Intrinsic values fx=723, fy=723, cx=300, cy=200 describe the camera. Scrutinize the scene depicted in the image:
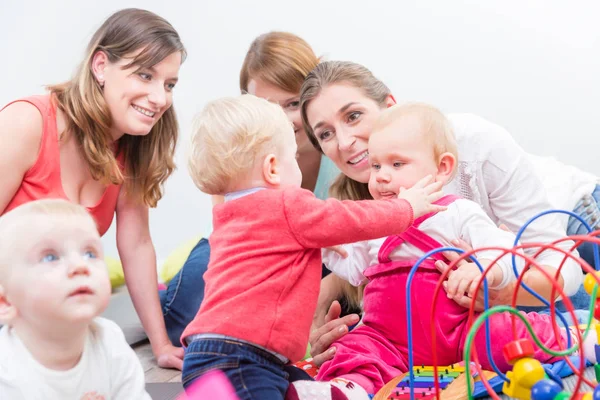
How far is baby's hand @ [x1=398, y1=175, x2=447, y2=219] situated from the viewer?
1.17 meters

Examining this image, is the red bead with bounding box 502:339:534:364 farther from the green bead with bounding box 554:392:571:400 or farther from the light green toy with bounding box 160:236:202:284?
the light green toy with bounding box 160:236:202:284

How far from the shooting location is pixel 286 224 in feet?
3.58

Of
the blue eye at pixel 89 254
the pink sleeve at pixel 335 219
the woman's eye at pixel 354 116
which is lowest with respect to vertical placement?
the pink sleeve at pixel 335 219

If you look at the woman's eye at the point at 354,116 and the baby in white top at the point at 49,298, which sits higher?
the woman's eye at the point at 354,116

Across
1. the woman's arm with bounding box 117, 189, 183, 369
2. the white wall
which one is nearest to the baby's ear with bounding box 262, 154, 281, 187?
the woman's arm with bounding box 117, 189, 183, 369

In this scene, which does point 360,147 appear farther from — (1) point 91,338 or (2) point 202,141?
(1) point 91,338

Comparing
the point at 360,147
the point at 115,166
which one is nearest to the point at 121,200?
the point at 115,166

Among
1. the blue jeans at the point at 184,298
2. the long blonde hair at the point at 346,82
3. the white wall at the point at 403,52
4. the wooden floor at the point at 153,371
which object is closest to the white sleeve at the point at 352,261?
the long blonde hair at the point at 346,82

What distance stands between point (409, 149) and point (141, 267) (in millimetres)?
902

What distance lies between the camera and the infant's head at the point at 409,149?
50.8 inches

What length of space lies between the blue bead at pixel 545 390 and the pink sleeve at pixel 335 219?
0.38 m

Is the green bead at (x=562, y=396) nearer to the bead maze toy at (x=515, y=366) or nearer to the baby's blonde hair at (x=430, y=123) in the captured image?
the bead maze toy at (x=515, y=366)

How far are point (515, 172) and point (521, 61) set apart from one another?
1218mm

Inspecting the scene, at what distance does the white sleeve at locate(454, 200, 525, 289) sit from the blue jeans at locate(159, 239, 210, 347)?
2.97 feet
